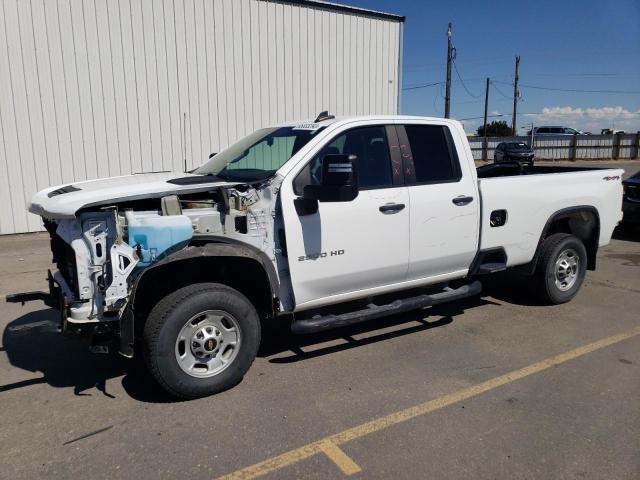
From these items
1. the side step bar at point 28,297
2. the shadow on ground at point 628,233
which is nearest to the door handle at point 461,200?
the side step bar at point 28,297

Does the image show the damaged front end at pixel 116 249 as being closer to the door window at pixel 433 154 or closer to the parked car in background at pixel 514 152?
the door window at pixel 433 154

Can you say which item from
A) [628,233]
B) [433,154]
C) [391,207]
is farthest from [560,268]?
[628,233]

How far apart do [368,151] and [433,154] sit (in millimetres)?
735

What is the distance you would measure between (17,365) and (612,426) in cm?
465

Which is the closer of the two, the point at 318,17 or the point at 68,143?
the point at 68,143

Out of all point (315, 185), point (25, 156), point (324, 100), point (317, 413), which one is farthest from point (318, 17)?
point (317, 413)

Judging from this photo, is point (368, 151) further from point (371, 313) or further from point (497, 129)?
point (497, 129)

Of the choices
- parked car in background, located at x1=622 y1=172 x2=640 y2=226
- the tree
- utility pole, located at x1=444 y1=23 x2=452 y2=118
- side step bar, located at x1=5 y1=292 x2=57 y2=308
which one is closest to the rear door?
side step bar, located at x1=5 y1=292 x2=57 y2=308

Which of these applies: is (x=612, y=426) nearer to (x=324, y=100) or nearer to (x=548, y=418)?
(x=548, y=418)

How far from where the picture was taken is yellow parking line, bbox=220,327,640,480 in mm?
3182

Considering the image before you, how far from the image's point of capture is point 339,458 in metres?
3.25

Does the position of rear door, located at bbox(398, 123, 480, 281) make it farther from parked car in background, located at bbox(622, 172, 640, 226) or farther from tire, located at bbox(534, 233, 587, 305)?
parked car in background, located at bbox(622, 172, 640, 226)

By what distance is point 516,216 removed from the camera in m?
5.62

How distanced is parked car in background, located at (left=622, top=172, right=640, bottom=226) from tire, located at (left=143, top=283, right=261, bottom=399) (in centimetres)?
969
